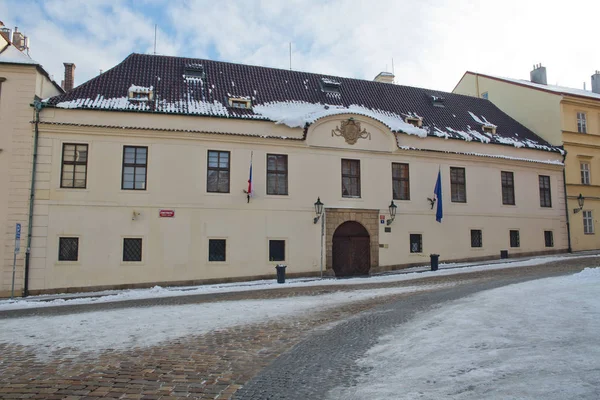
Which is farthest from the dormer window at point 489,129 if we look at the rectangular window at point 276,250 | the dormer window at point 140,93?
the dormer window at point 140,93

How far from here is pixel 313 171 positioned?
2341 cm

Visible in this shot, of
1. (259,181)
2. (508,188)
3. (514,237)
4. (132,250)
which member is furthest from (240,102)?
(514,237)

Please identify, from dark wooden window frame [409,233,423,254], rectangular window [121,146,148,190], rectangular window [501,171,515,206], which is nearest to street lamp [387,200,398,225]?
dark wooden window frame [409,233,423,254]

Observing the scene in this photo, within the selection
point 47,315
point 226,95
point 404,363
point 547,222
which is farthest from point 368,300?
point 547,222

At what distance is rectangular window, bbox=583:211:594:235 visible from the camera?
30141mm

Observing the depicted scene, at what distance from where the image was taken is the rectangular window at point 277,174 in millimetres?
22859

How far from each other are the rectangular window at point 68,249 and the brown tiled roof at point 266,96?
224 inches

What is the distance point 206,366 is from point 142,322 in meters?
4.60

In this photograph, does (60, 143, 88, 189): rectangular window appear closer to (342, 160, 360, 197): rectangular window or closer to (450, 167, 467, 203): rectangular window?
(342, 160, 360, 197): rectangular window

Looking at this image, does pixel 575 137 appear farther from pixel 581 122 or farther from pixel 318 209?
pixel 318 209

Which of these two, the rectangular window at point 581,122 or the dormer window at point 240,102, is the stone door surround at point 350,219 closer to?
the dormer window at point 240,102

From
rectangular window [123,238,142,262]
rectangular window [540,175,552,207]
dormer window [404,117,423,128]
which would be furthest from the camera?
rectangular window [540,175,552,207]

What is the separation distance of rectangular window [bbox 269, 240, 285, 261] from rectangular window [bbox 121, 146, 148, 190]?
248 inches

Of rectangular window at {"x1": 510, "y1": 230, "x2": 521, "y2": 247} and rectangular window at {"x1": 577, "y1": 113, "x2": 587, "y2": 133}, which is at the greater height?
rectangular window at {"x1": 577, "y1": 113, "x2": 587, "y2": 133}
